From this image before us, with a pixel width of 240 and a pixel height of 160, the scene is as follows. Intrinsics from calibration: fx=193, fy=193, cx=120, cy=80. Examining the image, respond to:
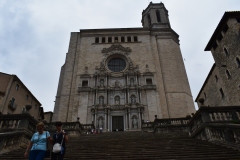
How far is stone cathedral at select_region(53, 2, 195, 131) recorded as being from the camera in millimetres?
25266

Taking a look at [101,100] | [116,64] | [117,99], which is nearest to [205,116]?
[117,99]

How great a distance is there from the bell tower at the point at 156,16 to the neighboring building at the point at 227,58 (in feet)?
48.9

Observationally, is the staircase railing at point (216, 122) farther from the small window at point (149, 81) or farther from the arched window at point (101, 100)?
the small window at point (149, 81)

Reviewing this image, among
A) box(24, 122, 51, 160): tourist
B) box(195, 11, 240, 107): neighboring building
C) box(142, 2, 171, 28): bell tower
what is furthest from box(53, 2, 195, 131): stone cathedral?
box(24, 122, 51, 160): tourist

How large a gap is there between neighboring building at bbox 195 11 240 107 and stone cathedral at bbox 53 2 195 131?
5.13 meters

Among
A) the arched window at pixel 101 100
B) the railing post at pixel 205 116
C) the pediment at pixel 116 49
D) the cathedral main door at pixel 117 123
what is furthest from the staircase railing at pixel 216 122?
the pediment at pixel 116 49

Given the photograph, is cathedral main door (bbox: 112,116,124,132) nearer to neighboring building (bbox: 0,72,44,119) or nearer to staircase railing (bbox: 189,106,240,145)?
neighboring building (bbox: 0,72,44,119)

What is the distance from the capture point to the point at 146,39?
3356 cm

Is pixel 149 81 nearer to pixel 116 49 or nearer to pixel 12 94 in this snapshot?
pixel 116 49

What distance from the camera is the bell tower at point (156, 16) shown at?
120ft

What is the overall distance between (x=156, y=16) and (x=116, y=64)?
14.8m

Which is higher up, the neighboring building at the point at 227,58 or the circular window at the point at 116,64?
the circular window at the point at 116,64

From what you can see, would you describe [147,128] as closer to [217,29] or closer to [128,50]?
→ [217,29]

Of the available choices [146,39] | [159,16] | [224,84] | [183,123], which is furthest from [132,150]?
[159,16]
